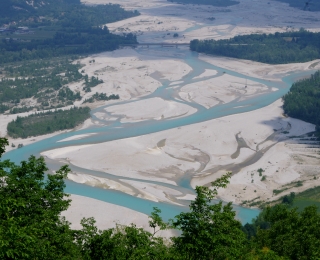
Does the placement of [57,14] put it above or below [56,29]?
above

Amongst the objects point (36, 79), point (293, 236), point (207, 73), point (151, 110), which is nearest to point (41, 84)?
point (36, 79)

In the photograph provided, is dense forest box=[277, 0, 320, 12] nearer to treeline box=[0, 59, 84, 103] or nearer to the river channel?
the river channel

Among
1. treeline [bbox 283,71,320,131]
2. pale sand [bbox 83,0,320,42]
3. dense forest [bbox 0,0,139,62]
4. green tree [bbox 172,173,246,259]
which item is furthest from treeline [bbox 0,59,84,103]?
green tree [bbox 172,173,246,259]

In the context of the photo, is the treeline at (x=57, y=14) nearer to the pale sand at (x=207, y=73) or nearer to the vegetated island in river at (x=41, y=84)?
the vegetated island in river at (x=41, y=84)

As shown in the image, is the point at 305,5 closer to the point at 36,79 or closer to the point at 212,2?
the point at 212,2

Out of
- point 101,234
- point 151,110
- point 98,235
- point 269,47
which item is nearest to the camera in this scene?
point 98,235

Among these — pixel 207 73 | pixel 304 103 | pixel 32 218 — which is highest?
pixel 32 218
